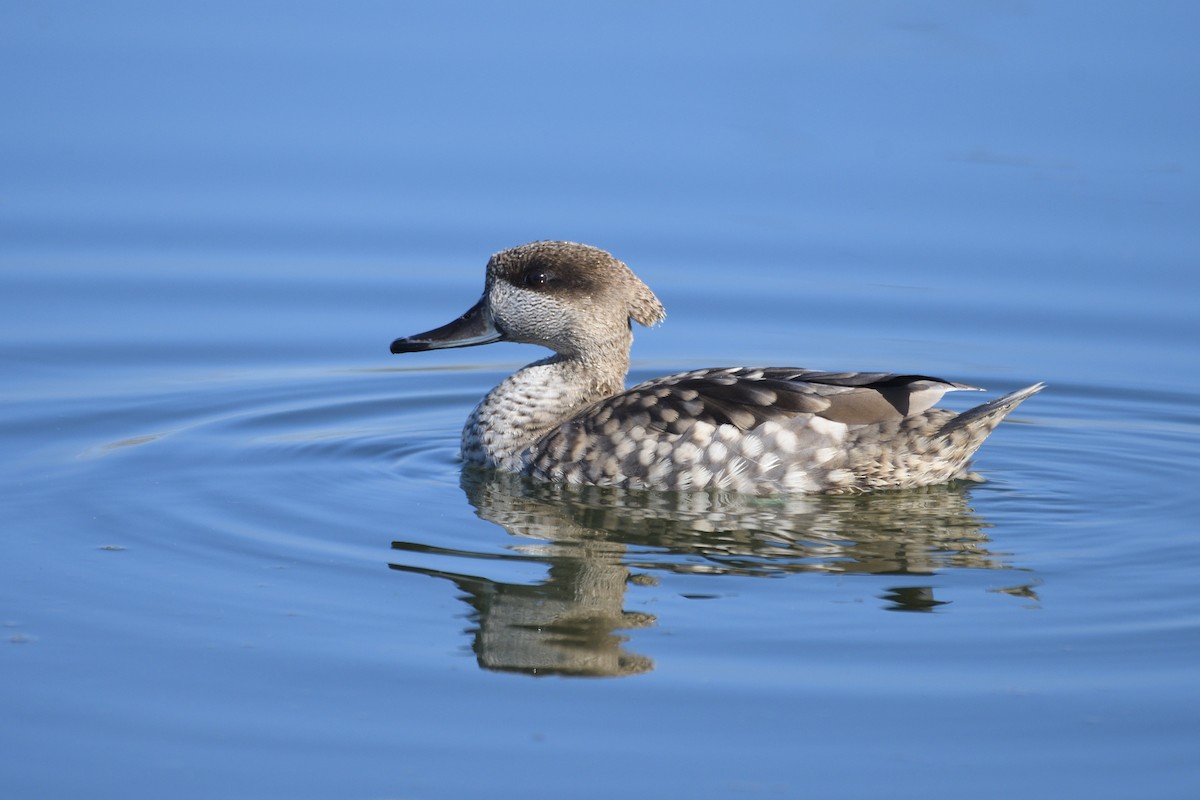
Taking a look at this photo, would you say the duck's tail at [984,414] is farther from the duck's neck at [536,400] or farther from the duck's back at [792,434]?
the duck's neck at [536,400]

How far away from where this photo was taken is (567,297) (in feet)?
31.5

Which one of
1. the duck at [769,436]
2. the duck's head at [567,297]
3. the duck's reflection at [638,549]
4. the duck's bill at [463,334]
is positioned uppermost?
the duck's head at [567,297]

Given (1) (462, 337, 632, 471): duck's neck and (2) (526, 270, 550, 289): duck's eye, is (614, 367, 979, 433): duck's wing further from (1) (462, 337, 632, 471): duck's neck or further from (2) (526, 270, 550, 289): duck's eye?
(2) (526, 270, 550, 289): duck's eye

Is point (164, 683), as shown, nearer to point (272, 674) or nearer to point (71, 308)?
point (272, 674)

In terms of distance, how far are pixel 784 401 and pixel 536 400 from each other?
1.44 metres

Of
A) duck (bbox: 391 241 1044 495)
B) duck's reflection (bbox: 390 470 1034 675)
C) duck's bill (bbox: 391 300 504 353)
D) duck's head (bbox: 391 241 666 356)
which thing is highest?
duck's head (bbox: 391 241 666 356)

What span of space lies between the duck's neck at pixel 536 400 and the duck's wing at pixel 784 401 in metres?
0.77

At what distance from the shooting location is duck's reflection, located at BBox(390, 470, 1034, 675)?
22.8 feet

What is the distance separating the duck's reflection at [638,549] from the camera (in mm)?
6941

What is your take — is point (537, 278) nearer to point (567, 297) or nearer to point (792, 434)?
point (567, 297)

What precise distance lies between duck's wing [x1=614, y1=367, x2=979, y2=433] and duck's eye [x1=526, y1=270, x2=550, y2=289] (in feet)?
3.34

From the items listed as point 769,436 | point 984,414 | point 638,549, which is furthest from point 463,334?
point 984,414

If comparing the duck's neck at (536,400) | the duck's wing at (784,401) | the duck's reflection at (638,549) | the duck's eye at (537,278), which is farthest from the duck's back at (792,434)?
the duck's eye at (537,278)

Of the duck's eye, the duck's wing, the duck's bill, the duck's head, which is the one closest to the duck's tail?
the duck's wing
